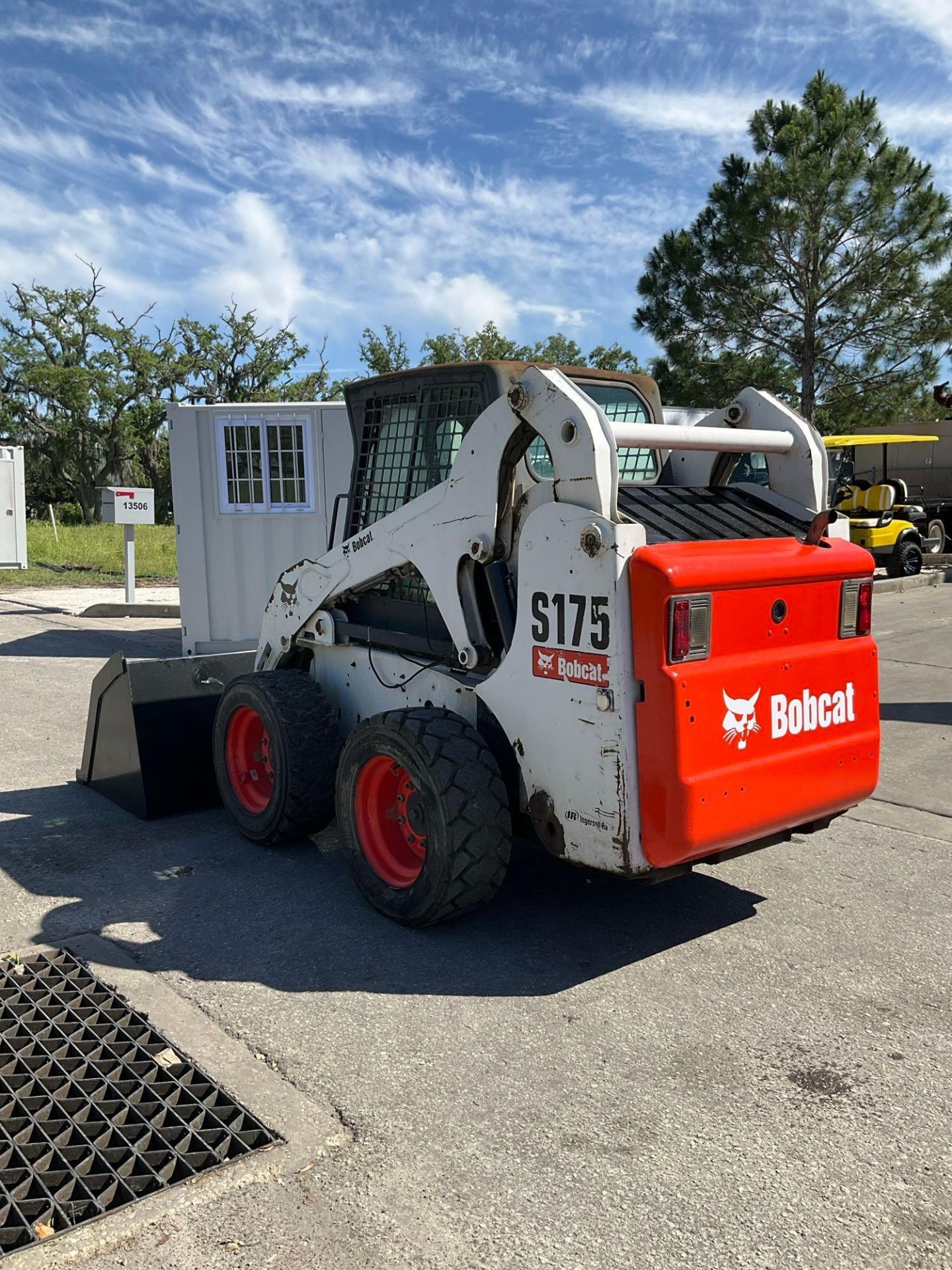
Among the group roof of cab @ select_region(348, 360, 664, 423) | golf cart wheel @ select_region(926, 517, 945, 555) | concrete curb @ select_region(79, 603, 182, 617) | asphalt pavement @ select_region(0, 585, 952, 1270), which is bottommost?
asphalt pavement @ select_region(0, 585, 952, 1270)

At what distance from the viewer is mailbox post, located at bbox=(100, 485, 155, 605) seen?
14.2 m

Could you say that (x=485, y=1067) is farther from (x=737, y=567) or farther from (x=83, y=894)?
(x=83, y=894)

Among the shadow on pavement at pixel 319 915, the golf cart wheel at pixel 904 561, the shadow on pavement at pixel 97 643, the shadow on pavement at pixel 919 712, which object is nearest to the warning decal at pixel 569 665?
the shadow on pavement at pixel 319 915

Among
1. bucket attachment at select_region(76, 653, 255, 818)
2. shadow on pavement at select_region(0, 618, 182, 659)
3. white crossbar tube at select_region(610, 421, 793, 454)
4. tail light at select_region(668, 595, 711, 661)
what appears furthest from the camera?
shadow on pavement at select_region(0, 618, 182, 659)

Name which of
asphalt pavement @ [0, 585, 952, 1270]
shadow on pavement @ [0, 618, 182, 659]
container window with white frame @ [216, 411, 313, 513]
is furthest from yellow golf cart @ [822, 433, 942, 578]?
asphalt pavement @ [0, 585, 952, 1270]

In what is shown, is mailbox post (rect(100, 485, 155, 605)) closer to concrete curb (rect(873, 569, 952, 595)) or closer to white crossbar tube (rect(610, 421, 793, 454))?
white crossbar tube (rect(610, 421, 793, 454))

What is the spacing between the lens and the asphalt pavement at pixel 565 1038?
2.55 metres

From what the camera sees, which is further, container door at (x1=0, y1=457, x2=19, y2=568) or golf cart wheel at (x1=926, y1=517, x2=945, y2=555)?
golf cart wheel at (x1=926, y1=517, x2=945, y2=555)

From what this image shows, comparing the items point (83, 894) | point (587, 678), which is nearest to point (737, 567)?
point (587, 678)

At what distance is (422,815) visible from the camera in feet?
13.4

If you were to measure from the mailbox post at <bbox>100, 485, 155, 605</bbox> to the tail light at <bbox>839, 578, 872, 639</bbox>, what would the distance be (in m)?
11.4

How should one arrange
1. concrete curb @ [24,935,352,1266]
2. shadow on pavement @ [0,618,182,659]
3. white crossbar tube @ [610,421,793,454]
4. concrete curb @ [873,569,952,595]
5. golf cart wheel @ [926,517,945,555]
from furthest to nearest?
golf cart wheel @ [926,517,945,555]
concrete curb @ [873,569,952,595]
shadow on pavement @ [0,618,182,659]
white crossbar tube @ [610,421,793,454]
concrete curb @ [24,935,352,1266]

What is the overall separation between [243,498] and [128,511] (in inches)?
163

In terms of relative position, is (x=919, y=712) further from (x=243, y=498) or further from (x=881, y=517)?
(x=881, y=517)
